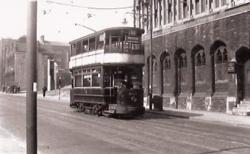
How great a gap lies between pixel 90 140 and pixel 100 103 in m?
10.7

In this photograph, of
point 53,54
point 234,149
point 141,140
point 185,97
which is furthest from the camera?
point 53,54

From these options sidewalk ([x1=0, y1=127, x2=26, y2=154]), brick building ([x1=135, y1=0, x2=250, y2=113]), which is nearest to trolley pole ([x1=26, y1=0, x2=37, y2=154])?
sidewalk ([x1=0, y1=127, x2=26, y2=154])

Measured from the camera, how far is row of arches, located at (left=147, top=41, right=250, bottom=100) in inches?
1190

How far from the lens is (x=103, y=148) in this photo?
12.5m

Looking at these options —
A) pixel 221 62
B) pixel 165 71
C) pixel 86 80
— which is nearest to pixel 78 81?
pixel 86 80

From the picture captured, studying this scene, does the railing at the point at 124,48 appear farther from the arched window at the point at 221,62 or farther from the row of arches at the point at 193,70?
the arched window at the point at 221,62

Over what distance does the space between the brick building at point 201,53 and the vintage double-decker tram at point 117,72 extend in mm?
7165

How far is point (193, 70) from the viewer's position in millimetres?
33906

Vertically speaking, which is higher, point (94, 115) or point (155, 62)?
point (155, 62)

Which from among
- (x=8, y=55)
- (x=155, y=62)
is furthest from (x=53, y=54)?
(x=155, y=62)

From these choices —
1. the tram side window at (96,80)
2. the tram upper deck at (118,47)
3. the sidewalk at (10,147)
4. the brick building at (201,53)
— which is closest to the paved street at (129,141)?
the sidewalk at (10,147)

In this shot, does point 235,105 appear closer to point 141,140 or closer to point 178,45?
point 178,45

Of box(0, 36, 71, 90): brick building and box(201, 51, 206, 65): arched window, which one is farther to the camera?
box(0, 36, 71, 90): brick building

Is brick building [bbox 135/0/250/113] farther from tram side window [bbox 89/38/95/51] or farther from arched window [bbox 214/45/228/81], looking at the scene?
tram side window [bbox 89/38/95/51]
